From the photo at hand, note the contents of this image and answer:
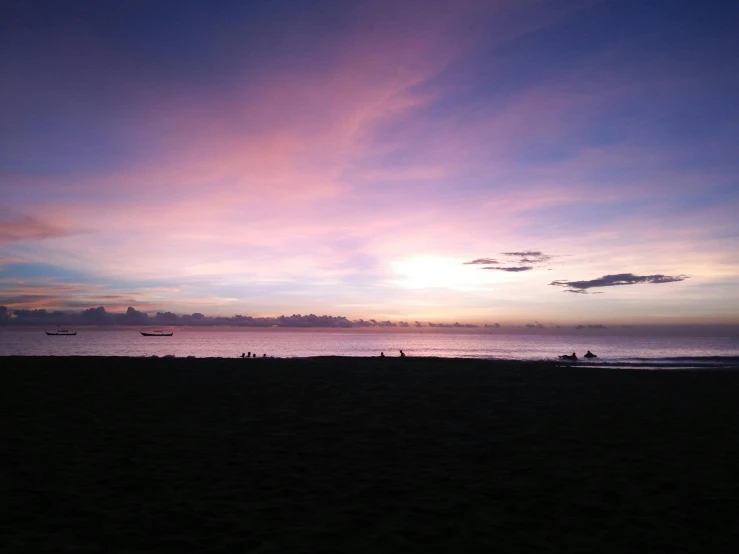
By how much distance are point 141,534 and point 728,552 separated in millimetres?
8012

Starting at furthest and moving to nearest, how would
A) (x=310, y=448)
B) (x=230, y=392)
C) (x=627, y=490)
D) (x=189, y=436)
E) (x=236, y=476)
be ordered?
(x=230, y=392), (x=189, y=436), (x=310, y=448), (x=236, y=476), (x=627, y=490)

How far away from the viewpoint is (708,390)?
21.4m

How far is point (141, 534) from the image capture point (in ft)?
22.0

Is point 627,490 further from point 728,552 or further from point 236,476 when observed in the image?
point 236,476

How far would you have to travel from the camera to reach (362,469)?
10.0 metres

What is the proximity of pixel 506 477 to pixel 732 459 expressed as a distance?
568 cm

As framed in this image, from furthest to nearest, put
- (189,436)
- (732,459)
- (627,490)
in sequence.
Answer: (189,436)
(732,459)
(627,490)

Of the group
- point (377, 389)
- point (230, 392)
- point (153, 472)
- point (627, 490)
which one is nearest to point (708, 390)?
point (377, 389)

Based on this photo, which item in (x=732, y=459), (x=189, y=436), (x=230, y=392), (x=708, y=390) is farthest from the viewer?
(x=708, y=390)

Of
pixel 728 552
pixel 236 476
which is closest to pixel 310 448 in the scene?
pixel 236 476

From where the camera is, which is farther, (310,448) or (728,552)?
(310,448)

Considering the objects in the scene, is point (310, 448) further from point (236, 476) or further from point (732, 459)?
point (732, 459)

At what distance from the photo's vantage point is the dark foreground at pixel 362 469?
6.83 m

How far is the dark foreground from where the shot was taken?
683cm
